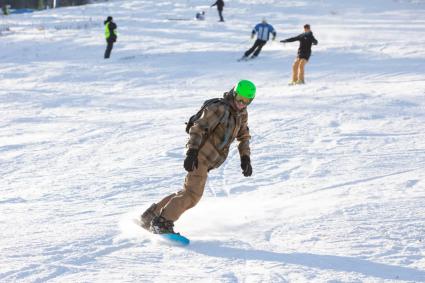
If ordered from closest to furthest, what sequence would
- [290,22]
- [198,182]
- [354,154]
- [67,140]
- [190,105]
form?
1. [198,182]
2. [354,154]
3. [67,140]
4. [190,105]
5. [290,22]

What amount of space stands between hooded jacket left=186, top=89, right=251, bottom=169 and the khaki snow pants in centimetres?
8

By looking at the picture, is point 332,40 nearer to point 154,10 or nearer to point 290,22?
point 290,22

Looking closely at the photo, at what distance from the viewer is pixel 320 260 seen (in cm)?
436

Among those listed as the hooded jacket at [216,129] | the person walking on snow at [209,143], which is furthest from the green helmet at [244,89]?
the hooded jacket at [216,129]

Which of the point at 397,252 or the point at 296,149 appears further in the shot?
the point at 296,149

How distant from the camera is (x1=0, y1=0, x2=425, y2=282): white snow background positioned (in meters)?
4.37

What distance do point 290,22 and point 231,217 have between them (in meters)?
23.6

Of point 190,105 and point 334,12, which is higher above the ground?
point 334,12

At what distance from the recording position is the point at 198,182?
190 inches

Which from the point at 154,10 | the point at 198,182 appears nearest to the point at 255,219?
the point at 198,182

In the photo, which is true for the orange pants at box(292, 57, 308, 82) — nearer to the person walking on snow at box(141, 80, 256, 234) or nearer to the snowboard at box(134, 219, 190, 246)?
the person walking on snow at box(141, 80, 256, 234)

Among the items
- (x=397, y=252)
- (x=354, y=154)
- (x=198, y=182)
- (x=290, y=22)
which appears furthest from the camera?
(x=290, y=22)

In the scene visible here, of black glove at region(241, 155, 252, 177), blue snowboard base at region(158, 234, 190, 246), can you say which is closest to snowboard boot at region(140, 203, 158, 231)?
blue snowboard base at region(158, 234, 190, 246)

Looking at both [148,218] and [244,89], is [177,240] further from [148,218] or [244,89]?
[244,89]
